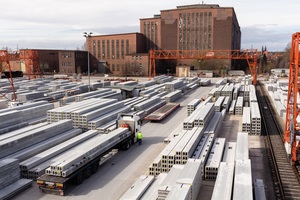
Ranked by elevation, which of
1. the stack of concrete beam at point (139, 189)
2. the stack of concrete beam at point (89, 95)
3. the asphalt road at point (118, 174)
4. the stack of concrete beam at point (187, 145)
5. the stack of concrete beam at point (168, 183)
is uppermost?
the stack of concrete beam at point (89, 95)

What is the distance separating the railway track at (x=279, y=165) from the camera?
12.5m

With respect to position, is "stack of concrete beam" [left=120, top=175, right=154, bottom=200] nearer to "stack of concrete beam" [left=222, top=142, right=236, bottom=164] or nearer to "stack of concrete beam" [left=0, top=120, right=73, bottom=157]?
"stack of concrete beam" [left=222, top=142, right=236, bottom=164]

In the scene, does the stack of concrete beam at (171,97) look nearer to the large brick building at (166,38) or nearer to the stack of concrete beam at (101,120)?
the stack of concrete beam at (101,120)

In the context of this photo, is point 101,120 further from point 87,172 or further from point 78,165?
point 78,165

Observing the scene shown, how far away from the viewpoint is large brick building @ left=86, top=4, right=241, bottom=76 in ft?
249

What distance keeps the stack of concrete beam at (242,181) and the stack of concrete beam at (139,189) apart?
3.29 meters

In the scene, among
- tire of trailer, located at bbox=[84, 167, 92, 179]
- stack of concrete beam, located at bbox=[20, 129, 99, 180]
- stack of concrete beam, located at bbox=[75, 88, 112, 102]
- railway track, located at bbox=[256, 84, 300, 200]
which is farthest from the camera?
stack of concrete beam, located at bbox=[75, 88, 112, 102]

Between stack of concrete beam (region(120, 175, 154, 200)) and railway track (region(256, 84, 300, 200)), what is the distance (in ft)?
16.8

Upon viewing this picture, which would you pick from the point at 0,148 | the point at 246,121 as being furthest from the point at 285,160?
the point at 0,148

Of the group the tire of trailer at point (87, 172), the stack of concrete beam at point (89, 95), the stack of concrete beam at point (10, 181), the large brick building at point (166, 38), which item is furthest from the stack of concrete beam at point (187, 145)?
the large brick building at point (166, 38)

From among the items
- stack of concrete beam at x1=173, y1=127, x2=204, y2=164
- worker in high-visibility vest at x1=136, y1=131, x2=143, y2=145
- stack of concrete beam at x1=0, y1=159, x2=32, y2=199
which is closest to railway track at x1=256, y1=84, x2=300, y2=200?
stack of concrete beam at x1=173, y1=127, x2=204, y2=164

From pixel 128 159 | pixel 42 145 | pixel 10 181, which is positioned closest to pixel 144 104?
pixel 128 159

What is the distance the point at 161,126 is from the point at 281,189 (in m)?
11.9

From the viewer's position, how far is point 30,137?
15.9 meters
